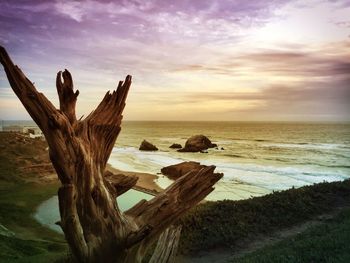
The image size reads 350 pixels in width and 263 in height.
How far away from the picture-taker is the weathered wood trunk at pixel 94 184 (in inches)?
232

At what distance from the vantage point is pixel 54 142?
20.0 ft

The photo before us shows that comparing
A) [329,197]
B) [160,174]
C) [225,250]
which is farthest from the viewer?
[160,174]

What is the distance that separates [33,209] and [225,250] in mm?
18125

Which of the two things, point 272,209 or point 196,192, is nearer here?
point 196,192

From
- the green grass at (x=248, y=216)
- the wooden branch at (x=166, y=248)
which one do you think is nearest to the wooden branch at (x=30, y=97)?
the wooden branch at (x=166, y=248)

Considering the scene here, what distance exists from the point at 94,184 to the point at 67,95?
159 cm

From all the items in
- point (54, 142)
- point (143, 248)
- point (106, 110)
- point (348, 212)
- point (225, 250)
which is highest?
point (106, 110)

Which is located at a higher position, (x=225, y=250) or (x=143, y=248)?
(x=143, y=248)

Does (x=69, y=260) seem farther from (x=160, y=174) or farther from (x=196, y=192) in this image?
(x=160, y=174)

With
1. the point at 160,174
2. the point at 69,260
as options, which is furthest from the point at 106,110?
the point at 160,174

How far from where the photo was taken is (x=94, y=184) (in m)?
6.46

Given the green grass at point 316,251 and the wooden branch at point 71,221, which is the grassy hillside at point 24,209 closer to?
the green grass at point 316,251

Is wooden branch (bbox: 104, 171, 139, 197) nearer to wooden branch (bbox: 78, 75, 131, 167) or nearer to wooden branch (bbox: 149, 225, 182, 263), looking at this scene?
wooden branch (bbox: 78, 75, 131, 167)

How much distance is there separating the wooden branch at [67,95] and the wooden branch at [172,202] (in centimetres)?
203
